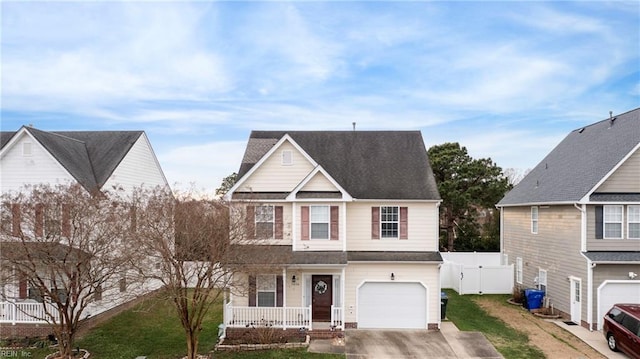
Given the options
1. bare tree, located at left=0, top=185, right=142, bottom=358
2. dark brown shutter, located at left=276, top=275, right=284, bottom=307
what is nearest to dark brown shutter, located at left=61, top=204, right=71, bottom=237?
bare tree, located at left=0, top=185, right=142, bottom=358

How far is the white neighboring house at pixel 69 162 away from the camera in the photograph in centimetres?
1803

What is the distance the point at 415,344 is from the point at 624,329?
280 inches

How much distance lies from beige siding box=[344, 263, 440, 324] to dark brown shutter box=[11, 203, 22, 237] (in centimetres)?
1231

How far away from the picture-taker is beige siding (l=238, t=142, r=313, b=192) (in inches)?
702

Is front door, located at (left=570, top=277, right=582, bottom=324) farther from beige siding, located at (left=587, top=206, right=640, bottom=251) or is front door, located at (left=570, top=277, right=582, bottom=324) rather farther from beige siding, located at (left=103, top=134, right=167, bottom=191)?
beige siding, located at (left=103, top=134, right=167, bottom=191)

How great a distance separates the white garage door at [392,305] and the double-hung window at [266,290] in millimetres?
3741

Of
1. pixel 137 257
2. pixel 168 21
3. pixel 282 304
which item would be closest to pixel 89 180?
pixel 137 257

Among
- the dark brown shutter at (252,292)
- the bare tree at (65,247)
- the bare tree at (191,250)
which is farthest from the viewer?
the dark brown shutter at (252,292)

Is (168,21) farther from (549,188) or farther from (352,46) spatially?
(549,188)

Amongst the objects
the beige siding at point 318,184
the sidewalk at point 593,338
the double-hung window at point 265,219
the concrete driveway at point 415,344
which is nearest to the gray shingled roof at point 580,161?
the sidewalk at point 593,338

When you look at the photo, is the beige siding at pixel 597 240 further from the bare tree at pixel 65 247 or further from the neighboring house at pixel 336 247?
the bare tree at pixel 65 247

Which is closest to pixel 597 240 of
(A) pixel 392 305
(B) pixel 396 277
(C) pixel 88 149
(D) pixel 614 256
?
(D) pixel 614 256

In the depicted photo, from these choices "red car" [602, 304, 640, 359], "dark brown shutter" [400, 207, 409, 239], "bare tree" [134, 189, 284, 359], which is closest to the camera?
"bare tree" [134, 189, 284, 359]

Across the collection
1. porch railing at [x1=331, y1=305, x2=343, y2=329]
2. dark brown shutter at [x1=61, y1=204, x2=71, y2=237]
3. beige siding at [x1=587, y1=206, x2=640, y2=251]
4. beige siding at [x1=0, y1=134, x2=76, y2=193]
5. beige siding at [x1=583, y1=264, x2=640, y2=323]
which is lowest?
porch railing at [x1=331, y1=305, x2=343, y2=329]
